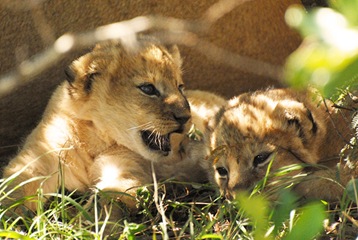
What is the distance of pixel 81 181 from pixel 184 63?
4.30ft

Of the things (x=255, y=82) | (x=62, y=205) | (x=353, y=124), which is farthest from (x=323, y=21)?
(x=255, y=82)

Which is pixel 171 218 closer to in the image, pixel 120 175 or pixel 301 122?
pixel 120 175

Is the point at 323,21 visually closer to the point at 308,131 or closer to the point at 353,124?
the point at 353,124

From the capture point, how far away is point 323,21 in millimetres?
873

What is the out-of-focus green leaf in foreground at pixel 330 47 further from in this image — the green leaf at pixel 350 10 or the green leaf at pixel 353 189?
the green leaf at pixel 353 189

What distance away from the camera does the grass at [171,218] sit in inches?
108

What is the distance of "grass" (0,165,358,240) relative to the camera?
9.00 ft

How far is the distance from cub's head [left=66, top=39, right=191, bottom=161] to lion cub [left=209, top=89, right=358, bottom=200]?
40cm

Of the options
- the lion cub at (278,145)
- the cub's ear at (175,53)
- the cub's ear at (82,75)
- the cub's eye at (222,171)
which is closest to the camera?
the lion cub at (278,145)

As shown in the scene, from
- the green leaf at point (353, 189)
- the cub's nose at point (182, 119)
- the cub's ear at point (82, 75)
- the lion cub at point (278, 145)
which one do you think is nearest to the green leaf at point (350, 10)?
the green leaf at point (353, 189)

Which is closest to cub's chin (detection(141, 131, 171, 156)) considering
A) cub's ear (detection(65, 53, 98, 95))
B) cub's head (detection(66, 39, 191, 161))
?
cub's head (detection(66, 39, 191, 161))

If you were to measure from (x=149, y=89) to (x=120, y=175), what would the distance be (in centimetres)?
57

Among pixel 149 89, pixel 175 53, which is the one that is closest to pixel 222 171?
pixel 149 89

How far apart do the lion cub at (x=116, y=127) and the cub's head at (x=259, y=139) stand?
0.35 m
